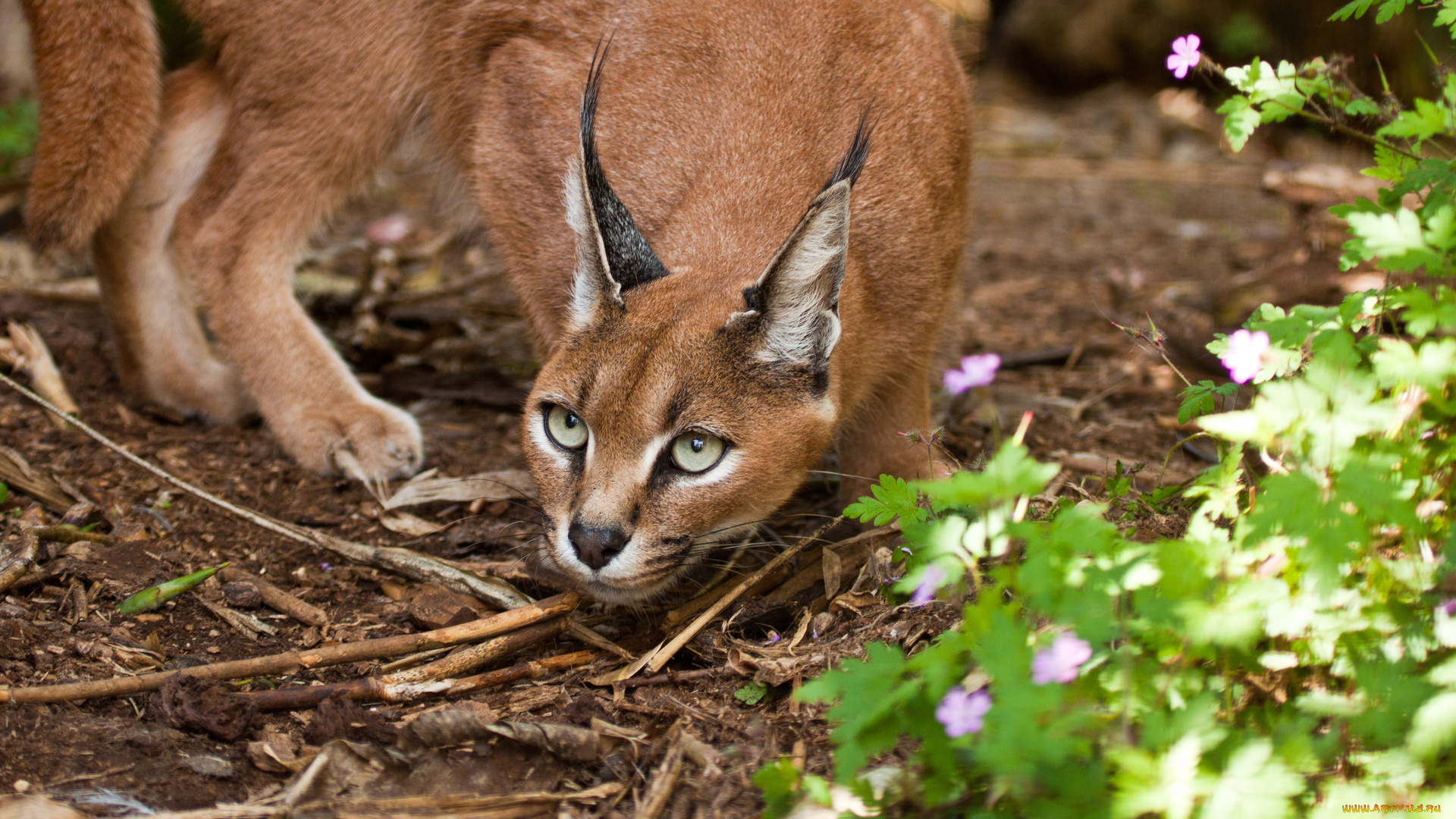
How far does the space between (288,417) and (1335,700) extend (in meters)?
3.57

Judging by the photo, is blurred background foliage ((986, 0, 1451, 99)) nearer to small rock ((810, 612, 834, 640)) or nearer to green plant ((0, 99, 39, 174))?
small rock ((810, 612, 834, 640))

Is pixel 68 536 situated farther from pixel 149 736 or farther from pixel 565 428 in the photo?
pixel 565 428

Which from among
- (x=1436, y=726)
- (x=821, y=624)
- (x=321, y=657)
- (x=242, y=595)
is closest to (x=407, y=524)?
(x=242, y=595)

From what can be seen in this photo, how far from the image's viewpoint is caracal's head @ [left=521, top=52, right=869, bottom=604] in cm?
289

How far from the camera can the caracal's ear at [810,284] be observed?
2775 mm

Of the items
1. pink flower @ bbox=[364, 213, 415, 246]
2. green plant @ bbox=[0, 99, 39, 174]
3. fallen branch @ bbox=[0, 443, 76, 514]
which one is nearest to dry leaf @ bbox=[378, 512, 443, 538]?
fallen branch @ bbox=[0, 443, 76, 514]

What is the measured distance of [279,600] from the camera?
3.27 m

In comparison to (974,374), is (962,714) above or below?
below

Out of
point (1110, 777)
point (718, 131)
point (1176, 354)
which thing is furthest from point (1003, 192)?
point (1110, 777)

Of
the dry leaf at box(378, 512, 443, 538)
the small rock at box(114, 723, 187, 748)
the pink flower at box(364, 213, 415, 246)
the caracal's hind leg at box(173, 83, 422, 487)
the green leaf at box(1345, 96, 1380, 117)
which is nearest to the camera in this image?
the green leaf at box(1345, 96, 1380, 117)

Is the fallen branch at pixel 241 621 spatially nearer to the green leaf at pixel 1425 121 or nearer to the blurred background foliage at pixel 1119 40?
the blurred background foliage at pixel 1119 40

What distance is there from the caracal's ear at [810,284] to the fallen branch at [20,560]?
2035 mm

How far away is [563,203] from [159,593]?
1697 millimetres

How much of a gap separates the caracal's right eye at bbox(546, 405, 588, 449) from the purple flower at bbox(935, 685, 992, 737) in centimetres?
143
